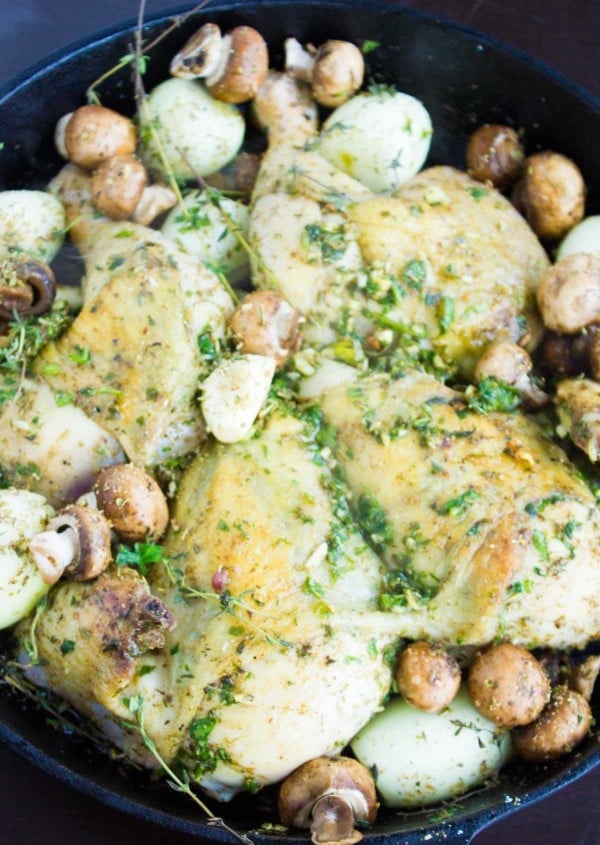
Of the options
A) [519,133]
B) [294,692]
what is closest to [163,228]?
[519,133]

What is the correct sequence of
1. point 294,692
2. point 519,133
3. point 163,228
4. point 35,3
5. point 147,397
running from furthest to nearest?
point 35,3 < point 519,133 < point 163,228 < point 147,397 < point 294,692

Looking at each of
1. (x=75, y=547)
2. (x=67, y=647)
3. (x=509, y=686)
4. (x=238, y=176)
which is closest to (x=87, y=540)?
(x=75, y=547)

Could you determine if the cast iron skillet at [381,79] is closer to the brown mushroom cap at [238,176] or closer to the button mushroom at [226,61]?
the button mushroom at [226,61]

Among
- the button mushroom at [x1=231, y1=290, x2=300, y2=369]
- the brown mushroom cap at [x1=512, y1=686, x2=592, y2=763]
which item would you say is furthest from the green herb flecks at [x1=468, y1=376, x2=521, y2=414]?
the brown mushroom cap at [x1=512, y1=686, x2=592, y2=763]

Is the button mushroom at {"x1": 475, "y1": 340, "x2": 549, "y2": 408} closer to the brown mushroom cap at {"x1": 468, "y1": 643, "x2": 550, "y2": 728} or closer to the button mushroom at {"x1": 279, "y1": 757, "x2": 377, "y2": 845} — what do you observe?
the brown mushroom cap at {"x1": 468, "y1": 643, "x2": 550, "y2": 728}

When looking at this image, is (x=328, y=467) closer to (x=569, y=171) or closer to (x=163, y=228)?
(x=163, y=228)

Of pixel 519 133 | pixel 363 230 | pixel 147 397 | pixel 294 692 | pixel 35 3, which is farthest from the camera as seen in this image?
pixel 35 3
